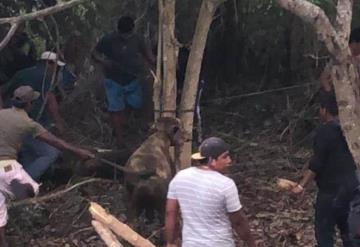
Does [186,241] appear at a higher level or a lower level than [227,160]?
lower

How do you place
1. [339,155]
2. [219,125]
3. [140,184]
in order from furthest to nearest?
[219,125]
[140,184]
[339,155]

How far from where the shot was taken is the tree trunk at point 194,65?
8.62 meters

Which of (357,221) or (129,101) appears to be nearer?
(357,221)

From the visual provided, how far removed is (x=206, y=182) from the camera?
19.2 feet

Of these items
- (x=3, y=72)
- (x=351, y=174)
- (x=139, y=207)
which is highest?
(x=3, y=72)

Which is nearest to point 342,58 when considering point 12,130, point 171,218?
point 171,218

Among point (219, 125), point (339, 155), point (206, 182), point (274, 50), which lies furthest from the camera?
point (274, 50)

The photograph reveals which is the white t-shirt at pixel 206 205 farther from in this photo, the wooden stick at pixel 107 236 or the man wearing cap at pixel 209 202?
the wooden stick at pixel 107 236

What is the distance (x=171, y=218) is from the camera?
6145 mm

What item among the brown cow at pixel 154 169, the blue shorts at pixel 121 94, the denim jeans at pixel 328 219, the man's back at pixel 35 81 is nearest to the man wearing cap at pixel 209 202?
the denim jeans at pixel 328 219

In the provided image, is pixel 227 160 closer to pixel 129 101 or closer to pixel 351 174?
pixel 351 174

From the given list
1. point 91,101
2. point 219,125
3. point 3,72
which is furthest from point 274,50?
point 3,72

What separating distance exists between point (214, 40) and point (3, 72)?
155 inches

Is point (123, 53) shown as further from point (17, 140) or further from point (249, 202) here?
point (17, 140)
